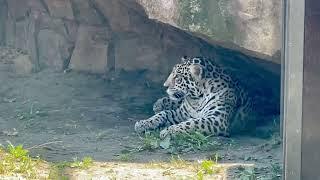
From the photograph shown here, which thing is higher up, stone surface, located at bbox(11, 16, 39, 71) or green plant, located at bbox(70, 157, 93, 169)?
stone surface, located at bbox(11, 16, 39, 71)

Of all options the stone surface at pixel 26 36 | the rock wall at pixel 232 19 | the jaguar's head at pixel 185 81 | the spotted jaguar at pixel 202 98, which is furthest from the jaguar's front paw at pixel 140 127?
the stone surface at pixel 26 36

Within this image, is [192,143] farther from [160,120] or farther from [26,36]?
[26,36]

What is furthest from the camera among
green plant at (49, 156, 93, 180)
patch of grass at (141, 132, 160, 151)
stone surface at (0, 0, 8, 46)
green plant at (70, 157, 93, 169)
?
stone surface at (0, 0, 8, 46)

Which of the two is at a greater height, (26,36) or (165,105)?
(26,36)

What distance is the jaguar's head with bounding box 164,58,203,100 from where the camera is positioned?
25.2ft

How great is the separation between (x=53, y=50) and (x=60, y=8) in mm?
515

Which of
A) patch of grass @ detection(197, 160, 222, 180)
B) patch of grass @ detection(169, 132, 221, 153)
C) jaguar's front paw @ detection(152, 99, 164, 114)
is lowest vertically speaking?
patch of grass @ detection(197, 160, 222, 180)

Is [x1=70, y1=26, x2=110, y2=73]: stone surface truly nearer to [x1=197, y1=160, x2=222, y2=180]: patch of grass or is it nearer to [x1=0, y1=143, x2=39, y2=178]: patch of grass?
[x1=0, y1=143, x2=39, y2=178]: patch of grass

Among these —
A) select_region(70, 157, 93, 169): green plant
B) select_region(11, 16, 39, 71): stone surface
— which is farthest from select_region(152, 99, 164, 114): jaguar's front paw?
select_region(70, 157, 93, 169): green plant

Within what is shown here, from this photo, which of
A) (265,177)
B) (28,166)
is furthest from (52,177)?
(265,177)

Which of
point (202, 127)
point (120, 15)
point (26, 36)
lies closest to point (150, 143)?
point (202, 127)

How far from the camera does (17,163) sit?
5.48 metres

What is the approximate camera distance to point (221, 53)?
8188mm

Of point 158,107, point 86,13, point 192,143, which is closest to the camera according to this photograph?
point 192,143
